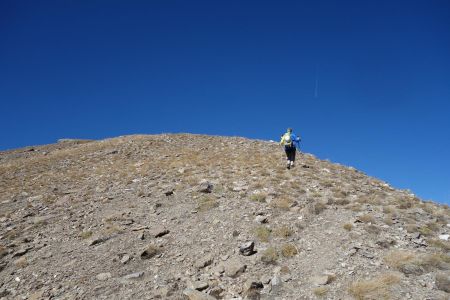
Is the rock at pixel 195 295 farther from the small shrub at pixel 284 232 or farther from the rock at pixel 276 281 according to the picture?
the small shrub at pixel 284 232

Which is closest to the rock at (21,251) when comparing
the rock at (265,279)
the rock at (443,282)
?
the rock at (265,279)

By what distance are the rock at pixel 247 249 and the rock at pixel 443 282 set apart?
573cm

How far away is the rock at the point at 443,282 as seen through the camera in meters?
10.5

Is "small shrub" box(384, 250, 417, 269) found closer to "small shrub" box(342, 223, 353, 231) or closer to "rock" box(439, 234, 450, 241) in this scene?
"small shrub" box(342, 223, 353, 231)

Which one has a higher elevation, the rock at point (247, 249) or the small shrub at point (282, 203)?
the small shrub at point (282, 203)

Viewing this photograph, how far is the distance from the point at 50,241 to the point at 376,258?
42.0 feet

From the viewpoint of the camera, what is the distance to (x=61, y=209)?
762 inches

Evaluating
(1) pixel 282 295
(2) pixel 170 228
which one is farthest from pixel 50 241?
(1) pixel 282 295

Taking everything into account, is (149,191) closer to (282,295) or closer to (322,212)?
(322,212)

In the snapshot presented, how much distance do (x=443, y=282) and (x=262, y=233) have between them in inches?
243

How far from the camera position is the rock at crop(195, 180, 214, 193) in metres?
19.9

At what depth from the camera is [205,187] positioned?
20.0 metres

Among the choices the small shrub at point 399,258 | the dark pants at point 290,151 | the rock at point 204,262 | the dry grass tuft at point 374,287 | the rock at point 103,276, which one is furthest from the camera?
the dark pants at point 290,151

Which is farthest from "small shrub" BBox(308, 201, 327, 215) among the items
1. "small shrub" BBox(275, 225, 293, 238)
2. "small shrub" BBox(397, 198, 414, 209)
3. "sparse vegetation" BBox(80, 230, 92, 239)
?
"sparse vegetation" BBox(80, 230, 92, 239)
